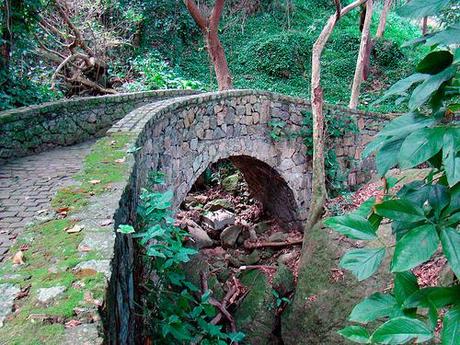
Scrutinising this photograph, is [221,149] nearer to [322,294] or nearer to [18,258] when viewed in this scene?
[322,294]

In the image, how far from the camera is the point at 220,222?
8.60 meters

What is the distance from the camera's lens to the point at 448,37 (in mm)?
994

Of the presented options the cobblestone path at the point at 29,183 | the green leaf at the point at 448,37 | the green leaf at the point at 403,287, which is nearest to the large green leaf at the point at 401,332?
the green leaf at the point at 403,287

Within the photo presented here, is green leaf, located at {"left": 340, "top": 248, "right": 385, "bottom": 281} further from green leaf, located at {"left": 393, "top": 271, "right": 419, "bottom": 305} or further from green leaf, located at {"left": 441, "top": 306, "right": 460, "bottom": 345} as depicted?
green leaf, located at {"left": 441, "top": 306, "right": 460, "bottom": 345}

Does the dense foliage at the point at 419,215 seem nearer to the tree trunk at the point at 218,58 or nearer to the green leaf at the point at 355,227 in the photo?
the green leaf at the point at 355,227

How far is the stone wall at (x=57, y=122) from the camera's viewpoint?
526 centimetres

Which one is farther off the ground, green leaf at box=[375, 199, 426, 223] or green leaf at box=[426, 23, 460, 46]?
green leaf at box=[426, 23, 460, 46]

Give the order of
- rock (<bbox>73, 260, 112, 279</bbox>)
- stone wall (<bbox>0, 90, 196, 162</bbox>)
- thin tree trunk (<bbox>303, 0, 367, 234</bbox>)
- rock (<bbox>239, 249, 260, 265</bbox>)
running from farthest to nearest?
rock (<bbox>239, 249, 260, 265</bbox>) → thin tree trunk (<bbox>303, 0, 367, 234</bbox>) → stone wall (<bbox>0, 90, 196, 162</bbox>) → rock (<bbox>73, 260, 112, 279</bbox>)

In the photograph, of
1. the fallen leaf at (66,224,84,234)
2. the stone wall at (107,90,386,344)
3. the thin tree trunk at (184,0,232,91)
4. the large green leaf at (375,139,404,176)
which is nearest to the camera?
the large green leaf at (375,139,404,176)

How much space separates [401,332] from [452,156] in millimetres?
381

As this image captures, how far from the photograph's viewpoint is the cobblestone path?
3275 millimetres

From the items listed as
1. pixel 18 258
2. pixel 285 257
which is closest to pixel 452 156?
pixel 18 258

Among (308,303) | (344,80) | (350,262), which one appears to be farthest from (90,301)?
(344,80)

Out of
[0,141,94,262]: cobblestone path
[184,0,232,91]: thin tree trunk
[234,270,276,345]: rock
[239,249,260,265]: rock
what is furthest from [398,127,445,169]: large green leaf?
[184,0,232,91]: thin tree trunk
